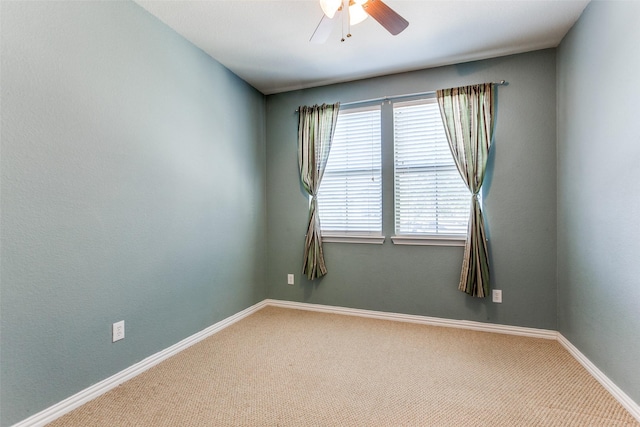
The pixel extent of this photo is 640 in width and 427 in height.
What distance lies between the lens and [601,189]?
6.38 feet

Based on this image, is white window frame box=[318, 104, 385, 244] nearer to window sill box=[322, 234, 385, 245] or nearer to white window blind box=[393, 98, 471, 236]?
window sill box=[322, 234, 385, 245]

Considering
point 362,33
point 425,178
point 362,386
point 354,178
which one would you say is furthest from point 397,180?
point 362,386

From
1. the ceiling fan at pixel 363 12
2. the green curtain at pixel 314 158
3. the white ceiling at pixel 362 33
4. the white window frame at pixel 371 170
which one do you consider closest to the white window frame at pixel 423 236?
the white window frame at pixel 371 170

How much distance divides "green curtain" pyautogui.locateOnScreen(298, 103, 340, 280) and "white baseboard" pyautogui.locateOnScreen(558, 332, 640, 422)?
213 centimetres

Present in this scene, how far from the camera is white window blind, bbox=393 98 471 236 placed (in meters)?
2.90

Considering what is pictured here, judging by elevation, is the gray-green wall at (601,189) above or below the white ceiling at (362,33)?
below

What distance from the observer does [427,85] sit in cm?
298

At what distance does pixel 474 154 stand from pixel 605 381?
182 cm

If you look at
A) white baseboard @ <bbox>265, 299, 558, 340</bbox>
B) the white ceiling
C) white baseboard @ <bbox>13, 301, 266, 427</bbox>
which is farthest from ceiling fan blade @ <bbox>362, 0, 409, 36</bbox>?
white baseboard @ <bbox>13, 301, 266, 427</bbox>

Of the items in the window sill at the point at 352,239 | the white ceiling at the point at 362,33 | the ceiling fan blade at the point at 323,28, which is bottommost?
the window sill at the point at 352,239

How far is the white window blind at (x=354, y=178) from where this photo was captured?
3.20 m

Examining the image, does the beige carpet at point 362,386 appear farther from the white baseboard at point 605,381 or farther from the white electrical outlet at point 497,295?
the white electrical outlet at point 497,295

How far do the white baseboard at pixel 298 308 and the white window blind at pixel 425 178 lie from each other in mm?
848

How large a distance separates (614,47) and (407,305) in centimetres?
241
